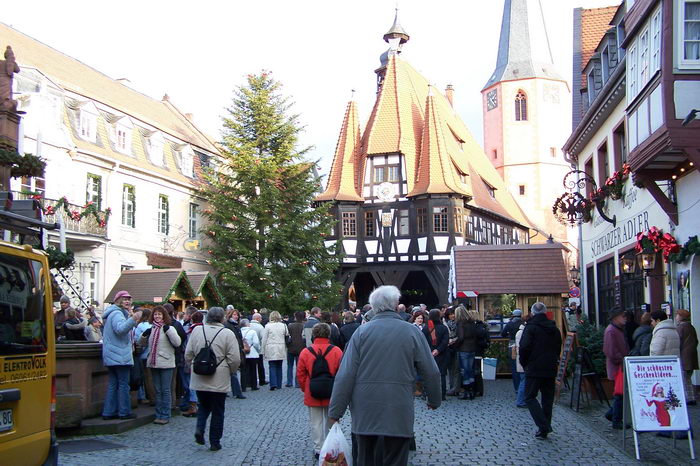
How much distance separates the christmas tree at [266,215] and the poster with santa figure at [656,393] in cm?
2545

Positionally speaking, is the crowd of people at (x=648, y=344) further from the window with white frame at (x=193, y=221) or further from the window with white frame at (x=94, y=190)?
the window with white frame at (x=193, y=221)

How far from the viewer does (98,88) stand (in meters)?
32.6

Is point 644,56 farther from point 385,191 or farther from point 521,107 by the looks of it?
point 521,107

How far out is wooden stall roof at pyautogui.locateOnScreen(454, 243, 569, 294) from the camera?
19594 millimetres

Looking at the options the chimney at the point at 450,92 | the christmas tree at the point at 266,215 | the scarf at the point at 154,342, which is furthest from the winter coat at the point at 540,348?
the chimney at the point at 450,92

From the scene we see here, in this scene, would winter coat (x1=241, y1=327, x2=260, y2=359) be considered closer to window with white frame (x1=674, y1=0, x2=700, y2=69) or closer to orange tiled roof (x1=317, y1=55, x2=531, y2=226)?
window with white frame (x1=674, y1=0, x2=700, y2=69)

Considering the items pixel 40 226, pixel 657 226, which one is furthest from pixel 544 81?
pixel 40 226

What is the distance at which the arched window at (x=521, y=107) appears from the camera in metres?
71.8

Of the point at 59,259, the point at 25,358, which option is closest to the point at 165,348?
the point at 59,259

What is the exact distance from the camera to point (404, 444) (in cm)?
588

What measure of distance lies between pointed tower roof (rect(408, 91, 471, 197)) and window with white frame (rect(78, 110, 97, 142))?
16.8 metres

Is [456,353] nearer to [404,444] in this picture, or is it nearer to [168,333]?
[168,333]

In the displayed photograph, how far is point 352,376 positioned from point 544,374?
469cm

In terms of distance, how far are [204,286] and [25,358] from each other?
22.1m
